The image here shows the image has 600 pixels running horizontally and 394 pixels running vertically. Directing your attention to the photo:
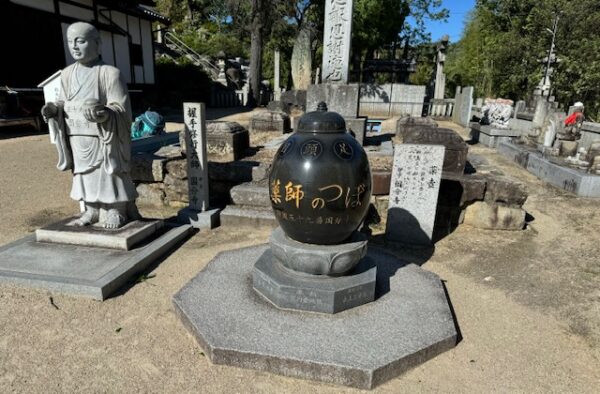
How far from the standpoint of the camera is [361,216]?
3141 millimetres

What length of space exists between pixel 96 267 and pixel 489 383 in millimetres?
3656

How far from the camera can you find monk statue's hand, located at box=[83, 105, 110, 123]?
3.54 meters

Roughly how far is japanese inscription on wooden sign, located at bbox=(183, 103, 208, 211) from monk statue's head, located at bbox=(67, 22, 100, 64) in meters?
1.38

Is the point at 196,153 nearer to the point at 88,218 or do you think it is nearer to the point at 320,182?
the point at 88,218

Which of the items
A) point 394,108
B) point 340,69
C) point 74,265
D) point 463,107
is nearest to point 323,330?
point 74,265

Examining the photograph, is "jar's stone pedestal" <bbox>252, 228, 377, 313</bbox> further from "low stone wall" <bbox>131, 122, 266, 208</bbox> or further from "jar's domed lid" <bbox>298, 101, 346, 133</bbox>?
"low stone wall" <bbox>131, 122, 266, 208</bbox>

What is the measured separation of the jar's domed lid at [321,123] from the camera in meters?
2.98

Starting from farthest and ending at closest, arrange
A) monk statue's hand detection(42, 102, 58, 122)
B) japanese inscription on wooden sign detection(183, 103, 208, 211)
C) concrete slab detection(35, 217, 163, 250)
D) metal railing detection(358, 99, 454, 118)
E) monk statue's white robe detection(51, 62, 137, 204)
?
1. metal railing detection(358, 99, 454, 118)
2. japanese inscription on wooden sign detection(183, 103, 208, 211)
3. concrete slab detection(35, 217, 163, 250)
4. monk statue's white robe detection(51, 62, 137, 204)
5. monk statue's hand detection(42, 102, 58, 122)

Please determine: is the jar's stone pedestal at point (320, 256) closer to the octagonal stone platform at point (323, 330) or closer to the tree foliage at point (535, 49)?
the octagonal stone platform at point (323, 330)

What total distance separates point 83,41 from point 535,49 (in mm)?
22936

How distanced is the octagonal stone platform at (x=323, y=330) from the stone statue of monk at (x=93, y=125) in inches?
62.7

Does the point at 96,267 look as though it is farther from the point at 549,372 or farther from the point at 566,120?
the point at 566,120

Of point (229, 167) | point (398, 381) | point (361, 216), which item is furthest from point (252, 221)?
point (398, 381)

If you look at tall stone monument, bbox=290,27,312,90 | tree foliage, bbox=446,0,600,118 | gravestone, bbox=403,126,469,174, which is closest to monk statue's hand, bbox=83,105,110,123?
gravestone, bbox=403,126,469,174
